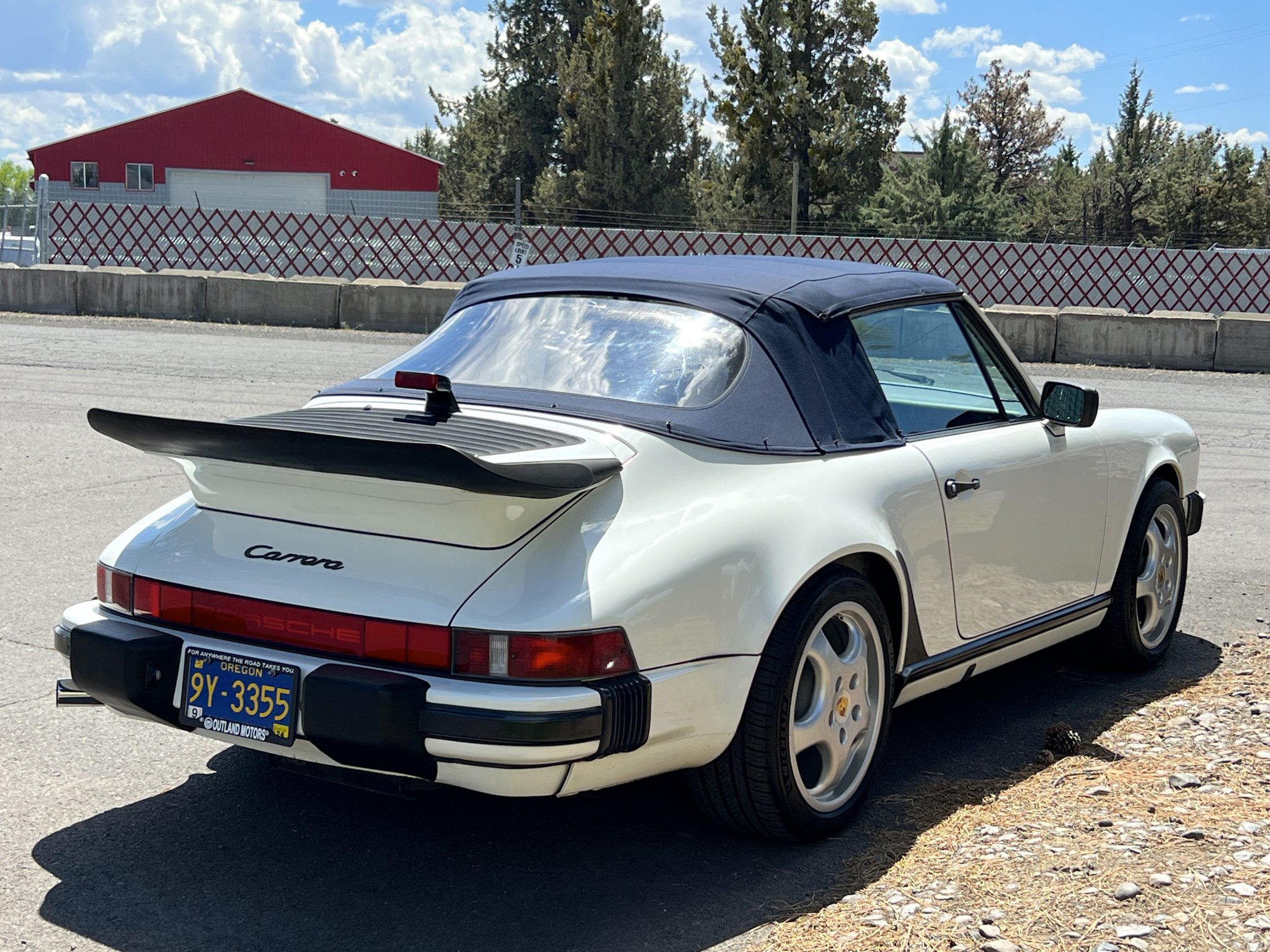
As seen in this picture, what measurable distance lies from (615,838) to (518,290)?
1.66m

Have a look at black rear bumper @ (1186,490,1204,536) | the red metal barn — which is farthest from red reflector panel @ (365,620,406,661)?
the red metal barn

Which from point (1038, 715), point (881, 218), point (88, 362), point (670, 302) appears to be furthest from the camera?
point (881, 218)

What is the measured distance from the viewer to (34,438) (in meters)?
9.97

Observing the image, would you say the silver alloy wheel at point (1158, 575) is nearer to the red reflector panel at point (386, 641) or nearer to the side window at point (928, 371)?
the side window at point (928, 371)

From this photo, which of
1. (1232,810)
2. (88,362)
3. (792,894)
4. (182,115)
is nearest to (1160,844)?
(1232,810)

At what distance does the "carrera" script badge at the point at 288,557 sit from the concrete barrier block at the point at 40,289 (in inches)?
778

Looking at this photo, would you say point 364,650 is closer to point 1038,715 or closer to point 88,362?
point 1038,715

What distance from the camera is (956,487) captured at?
4.04 m

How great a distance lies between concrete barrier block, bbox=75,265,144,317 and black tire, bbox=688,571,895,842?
1957 cm

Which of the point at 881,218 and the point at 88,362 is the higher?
the point at 881,218

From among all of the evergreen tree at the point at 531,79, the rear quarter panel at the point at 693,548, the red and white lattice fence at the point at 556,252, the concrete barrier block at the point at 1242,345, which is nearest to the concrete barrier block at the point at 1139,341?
the concrete barrier block at the point at 1242,345

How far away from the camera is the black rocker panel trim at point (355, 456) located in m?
2.91

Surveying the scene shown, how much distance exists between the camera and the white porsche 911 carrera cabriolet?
2.97 metres

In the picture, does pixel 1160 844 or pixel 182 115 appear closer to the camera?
pixel 1160 844
